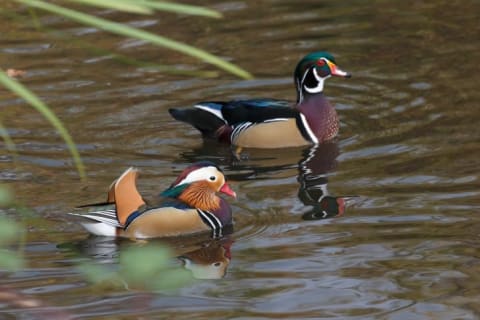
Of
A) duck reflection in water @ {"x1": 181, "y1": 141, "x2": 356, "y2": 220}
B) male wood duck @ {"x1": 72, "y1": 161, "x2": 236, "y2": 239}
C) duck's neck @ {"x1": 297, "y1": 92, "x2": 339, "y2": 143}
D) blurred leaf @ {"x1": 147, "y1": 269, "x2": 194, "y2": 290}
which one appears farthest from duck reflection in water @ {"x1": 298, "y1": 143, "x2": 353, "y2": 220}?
blurred leaf @ {"x1": 147, "y1": 269, "x2": 194, "y2": 290}

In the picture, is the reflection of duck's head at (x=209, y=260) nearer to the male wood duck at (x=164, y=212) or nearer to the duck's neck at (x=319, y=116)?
the male wood duck at (x=164, y=212)

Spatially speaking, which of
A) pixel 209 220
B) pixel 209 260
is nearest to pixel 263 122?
pixel 209 220

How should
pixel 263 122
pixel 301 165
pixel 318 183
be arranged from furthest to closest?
pixel 263 122 < pixel 301 165 < pixel 318 183

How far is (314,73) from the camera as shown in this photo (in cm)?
981

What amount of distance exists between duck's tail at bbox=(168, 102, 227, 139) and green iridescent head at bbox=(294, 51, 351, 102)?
2.71ft

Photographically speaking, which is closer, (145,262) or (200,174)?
(145,262)

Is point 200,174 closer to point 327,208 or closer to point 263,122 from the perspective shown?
point 327,208

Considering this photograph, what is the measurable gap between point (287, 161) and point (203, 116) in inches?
36.2

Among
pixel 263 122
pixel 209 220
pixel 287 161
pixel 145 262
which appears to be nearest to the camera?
pixel 145 262

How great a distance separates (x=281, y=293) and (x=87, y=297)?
963mm

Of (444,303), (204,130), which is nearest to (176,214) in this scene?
(444,303)

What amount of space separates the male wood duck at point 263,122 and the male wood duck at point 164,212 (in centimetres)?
228

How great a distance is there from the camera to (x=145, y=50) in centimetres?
1164

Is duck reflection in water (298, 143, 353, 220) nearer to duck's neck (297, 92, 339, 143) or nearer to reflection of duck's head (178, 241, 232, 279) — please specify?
duck's neck (297, 92, 339, 143)
